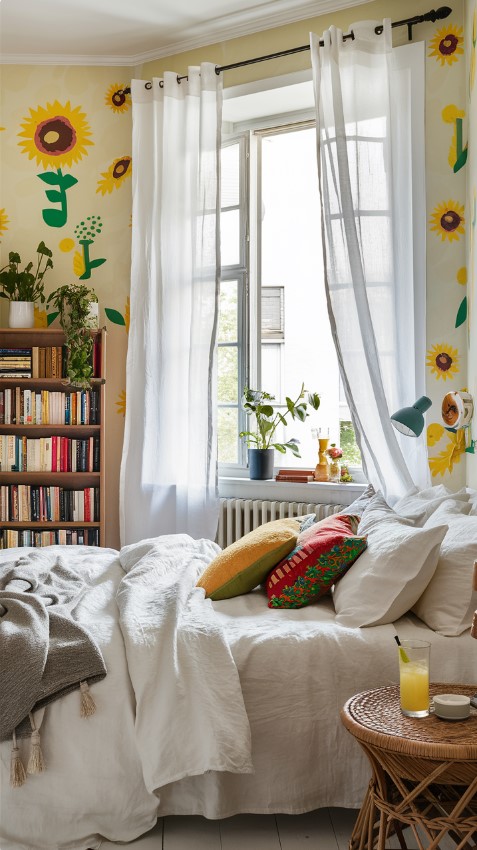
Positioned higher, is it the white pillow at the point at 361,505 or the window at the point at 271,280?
the window at the point at 271,280

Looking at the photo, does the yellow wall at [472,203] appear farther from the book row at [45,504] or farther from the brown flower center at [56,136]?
the brown flower center at [56,136]

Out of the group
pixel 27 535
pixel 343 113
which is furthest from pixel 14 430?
pixel 343 113

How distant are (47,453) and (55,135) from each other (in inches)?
72.0

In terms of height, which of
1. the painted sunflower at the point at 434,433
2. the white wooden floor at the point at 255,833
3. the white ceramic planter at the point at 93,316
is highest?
the white ceramic planter at the point at 93,316

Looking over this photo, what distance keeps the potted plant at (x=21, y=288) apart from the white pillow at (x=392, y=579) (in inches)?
109

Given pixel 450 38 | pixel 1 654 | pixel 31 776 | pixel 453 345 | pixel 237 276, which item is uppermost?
pixel 450 38

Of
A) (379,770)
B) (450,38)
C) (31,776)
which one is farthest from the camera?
(450,38)

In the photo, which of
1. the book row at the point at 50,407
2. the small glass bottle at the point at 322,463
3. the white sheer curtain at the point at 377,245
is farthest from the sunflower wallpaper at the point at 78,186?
the white sheer curtain at the point at 377,245

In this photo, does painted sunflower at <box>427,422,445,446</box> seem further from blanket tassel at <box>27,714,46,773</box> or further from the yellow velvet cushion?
blanket tassel at <box>27,714,46,773</box>

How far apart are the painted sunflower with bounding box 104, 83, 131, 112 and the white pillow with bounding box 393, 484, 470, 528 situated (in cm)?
280

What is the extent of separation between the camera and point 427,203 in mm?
3650

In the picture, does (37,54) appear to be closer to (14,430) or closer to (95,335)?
(95,335)

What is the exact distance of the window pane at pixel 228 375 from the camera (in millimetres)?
4434

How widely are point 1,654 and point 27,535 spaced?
2366 millimetres
